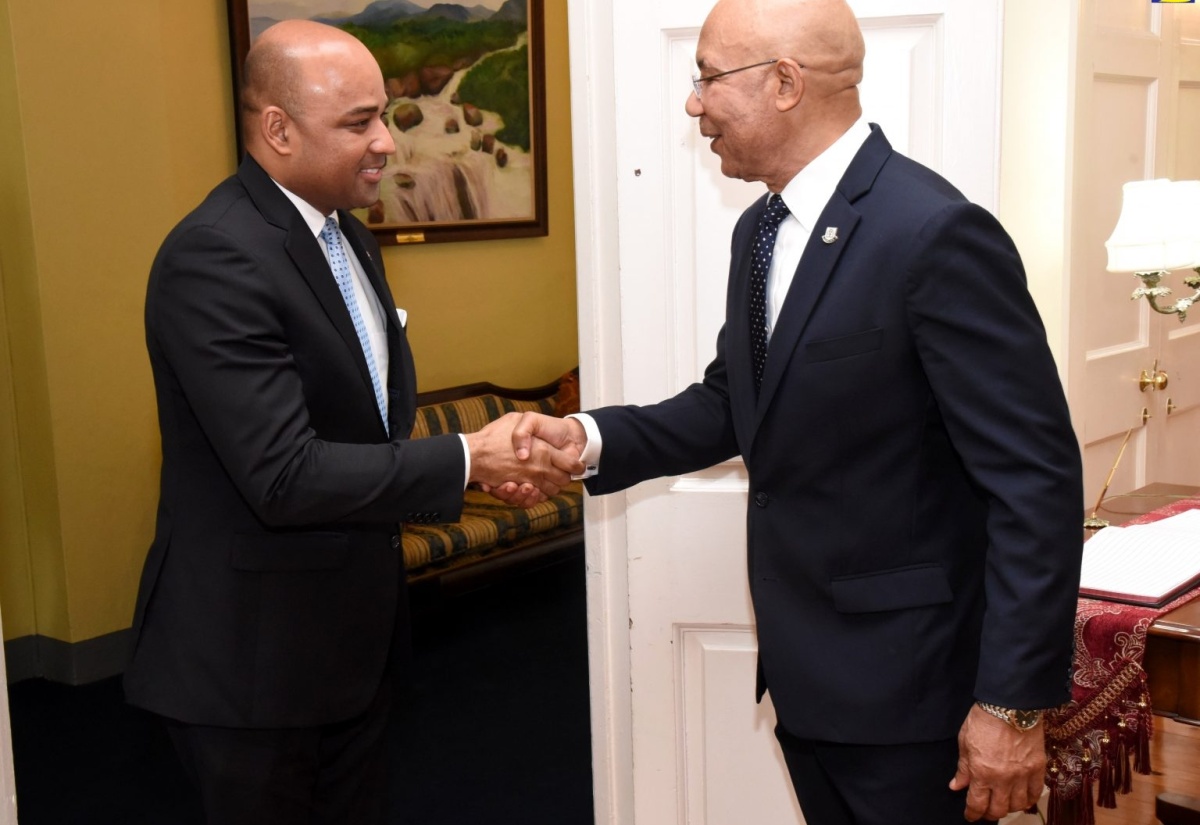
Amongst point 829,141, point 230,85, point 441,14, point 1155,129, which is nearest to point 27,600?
point 230,85

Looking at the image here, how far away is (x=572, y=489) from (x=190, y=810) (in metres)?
3.23

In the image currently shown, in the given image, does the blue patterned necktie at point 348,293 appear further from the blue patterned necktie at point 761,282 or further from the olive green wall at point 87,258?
the olive green wall at point 87,258

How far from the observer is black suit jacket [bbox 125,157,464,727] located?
205 cm

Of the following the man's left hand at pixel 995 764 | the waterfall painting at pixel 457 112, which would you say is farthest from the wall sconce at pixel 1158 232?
the waterfall painting at pixel 457 112

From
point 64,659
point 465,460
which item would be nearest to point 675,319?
point 465,460

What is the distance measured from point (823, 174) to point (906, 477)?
0.49 m

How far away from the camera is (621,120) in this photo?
2604 mm

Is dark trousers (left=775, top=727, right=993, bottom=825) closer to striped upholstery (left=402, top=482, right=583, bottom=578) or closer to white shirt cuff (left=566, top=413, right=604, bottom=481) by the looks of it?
white shirt cuff (left=566, top=413, right=604, bottom=481)

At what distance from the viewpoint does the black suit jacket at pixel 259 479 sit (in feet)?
6.73

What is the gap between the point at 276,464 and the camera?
2051 mm

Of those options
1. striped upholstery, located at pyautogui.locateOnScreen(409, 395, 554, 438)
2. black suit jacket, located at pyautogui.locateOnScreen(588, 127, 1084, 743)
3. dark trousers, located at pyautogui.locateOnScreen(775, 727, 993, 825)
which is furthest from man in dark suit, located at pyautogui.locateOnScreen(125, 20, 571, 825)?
striped upholstery, located at pyautogui.locateOnScreen(409, 395, 554, 438)

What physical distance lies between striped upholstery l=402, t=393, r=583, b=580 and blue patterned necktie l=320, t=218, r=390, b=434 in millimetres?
3112

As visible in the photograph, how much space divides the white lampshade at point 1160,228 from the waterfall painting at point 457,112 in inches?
149

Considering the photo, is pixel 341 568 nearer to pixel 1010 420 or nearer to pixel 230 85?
pixel 1010 420
